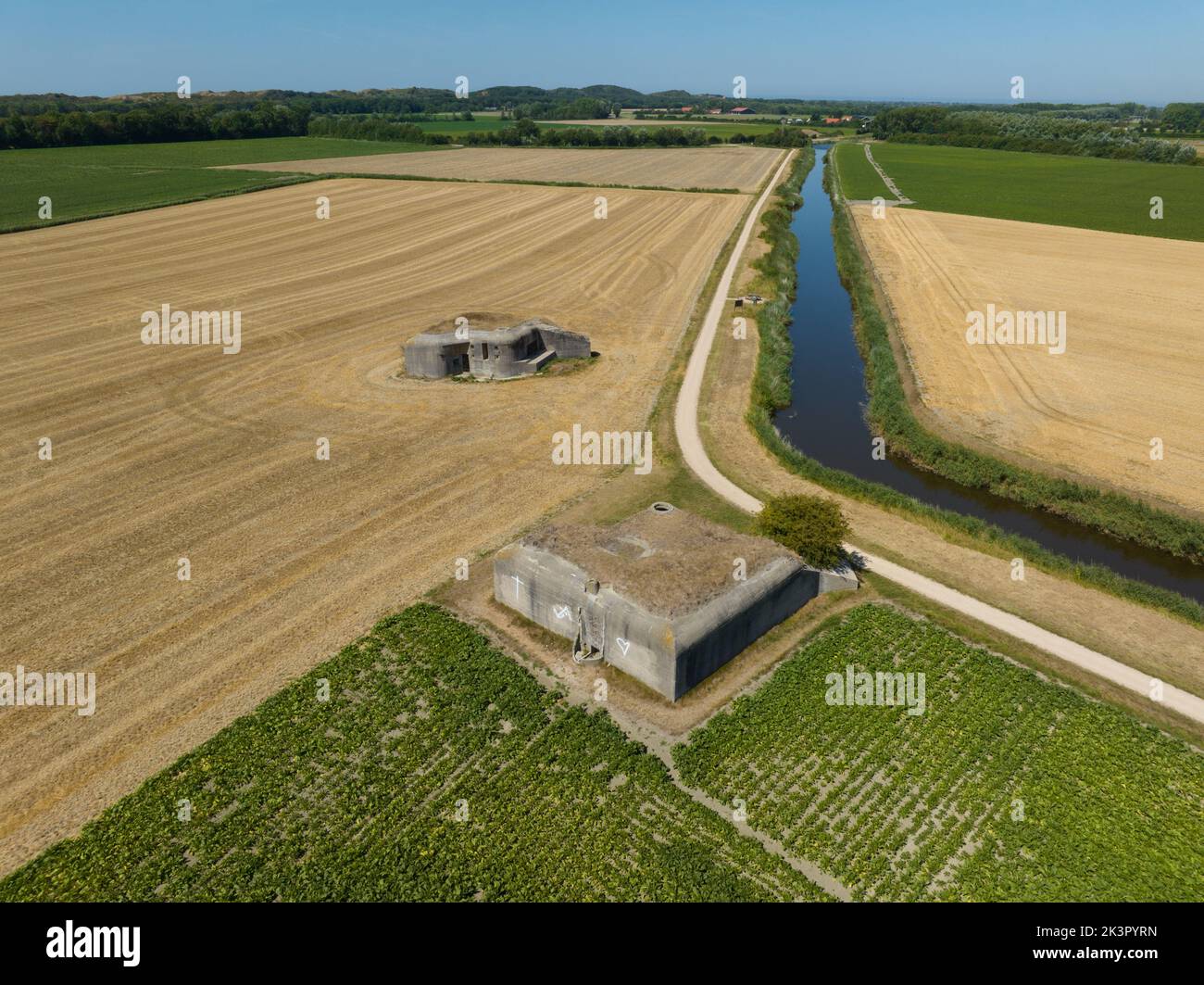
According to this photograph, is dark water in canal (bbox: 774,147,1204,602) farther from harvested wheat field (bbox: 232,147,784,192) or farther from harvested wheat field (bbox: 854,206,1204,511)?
harvested wheat field (bbox: 232,147,784,192)

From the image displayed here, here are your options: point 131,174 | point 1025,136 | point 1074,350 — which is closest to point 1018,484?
point 1074,350

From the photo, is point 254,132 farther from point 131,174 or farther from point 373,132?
point 131,174

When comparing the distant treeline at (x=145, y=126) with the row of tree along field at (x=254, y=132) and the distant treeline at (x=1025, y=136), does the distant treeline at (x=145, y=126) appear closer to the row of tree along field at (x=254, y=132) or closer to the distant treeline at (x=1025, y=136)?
the row of tree along field at (x=254, y=132)

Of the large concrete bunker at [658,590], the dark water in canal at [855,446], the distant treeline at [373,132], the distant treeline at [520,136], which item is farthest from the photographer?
the distant treeline at [373,132]

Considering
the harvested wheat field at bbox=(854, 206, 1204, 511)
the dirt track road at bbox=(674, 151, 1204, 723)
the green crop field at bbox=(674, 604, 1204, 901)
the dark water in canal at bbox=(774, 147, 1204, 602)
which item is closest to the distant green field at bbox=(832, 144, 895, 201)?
the harvested wheat field at bbox=(854, 206, 1204, 511)

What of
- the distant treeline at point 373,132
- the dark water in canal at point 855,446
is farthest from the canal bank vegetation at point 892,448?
the distant treeline at point 373,132

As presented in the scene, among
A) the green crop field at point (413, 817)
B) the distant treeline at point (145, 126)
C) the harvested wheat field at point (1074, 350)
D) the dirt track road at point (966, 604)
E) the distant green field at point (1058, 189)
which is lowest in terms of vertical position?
the green crop field at point (413, 817)

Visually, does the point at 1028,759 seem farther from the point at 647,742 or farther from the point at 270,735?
the point at 270,735
